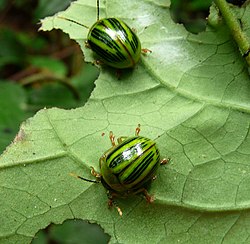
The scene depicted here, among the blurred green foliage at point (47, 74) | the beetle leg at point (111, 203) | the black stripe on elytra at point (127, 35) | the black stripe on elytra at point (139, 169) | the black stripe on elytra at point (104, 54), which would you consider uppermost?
the black stripe on elytra at point (127, 35)

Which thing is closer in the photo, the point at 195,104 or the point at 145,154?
the point at 145,154

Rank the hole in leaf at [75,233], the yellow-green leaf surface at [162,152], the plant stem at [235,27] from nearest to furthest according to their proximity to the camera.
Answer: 1. the yellow-green leaf surface at [162,152]
2. the plant stem at [235,27]
3. the hole in leaf at [75,233]

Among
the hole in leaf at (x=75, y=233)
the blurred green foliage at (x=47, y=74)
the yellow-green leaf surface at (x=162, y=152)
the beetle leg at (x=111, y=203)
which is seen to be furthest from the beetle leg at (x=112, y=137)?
the hole in leaf at (x=75, y=233)

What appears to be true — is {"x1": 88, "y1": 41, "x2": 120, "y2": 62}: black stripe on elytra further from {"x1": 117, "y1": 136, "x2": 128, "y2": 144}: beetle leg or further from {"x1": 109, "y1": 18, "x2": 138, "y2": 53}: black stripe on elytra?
{"x1": 117, "y1": 136, "x2": 128, "y2": 144}: beetle leg

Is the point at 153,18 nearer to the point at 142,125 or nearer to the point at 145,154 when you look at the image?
the point at 142,125

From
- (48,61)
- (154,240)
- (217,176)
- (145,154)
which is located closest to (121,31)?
(145,154)

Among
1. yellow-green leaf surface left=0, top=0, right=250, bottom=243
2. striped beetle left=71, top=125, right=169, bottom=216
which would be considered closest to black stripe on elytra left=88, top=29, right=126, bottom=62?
yellow-green leaf surface left=0, top=0, right=250, bottom=243

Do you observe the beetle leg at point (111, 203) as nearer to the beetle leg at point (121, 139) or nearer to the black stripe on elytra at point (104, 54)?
the beetle leg at point (121, 139)
